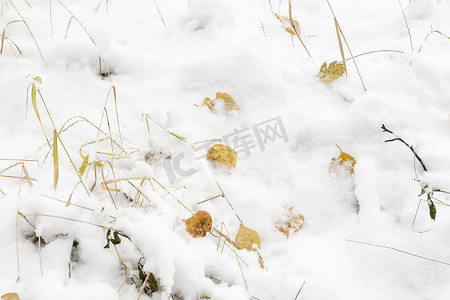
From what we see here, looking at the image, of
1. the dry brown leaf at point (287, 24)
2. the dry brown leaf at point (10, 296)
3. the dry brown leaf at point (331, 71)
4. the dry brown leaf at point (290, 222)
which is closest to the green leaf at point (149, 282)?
the dry brown leaf at point (10, 296)

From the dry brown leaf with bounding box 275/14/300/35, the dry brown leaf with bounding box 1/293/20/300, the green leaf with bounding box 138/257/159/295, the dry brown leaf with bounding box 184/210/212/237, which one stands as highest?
the dry brown leaf with bounding box 275/14/300/35

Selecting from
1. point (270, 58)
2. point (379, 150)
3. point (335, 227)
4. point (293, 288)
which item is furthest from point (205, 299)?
point (270, 58)

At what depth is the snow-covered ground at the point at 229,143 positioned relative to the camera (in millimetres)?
972

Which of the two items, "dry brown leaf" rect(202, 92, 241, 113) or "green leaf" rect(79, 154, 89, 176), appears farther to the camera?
"dry brown leaf" rect(202, 92, 241, 113)

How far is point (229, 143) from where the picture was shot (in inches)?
50.8

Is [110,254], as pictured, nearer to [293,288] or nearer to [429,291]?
[293,288]

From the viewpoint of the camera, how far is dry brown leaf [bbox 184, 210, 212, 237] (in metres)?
1.06

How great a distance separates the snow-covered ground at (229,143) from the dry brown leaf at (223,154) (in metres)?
0.03

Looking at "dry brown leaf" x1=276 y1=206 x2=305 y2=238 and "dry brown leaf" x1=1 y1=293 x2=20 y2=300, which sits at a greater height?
"dry brown leaf" x1=1 y1=293 x2=20 y2=300

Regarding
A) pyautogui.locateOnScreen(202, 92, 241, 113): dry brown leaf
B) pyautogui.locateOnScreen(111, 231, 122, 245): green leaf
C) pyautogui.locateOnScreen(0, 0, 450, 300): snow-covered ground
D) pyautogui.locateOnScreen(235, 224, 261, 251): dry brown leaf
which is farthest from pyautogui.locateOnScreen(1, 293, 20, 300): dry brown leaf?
pyautogui.locateOnScreen(202, 92, 241, 113): dry brown leaf

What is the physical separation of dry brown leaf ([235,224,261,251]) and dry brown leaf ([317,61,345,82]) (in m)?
0.67

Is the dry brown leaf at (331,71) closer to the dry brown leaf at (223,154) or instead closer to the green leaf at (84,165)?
the dry brown leaf at (223,154)

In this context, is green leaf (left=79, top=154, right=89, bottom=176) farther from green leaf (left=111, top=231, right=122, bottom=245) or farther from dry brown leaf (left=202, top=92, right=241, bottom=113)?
dry brown leaf (left=202, top=92, right=241, bottom=113)

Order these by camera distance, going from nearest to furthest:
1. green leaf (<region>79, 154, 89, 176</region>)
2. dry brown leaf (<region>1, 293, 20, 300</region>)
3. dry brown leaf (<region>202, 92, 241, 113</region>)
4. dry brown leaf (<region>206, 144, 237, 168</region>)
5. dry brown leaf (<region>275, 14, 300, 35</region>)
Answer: dry brown leaf (<region>1, 293, 20, 300</region>) < green leaf (<region>79, 154, 89, 176</region>) < dry brown leaf (<region>206, 144, 237, 168</region>) < dry brown leaf (<region>202, 92, 241, 113</region>) < dry brown leaf (<region>275, 14, 300, 35</region>)
